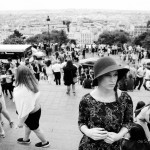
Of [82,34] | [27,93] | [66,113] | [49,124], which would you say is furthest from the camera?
[82,34]

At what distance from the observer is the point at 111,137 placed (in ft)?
6.86

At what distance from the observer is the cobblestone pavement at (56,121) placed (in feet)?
13.4

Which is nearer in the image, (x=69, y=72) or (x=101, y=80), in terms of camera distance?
(x=101, y=80)

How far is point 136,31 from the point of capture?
167 meters

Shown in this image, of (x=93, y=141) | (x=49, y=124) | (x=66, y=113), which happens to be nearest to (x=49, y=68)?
(x=66, y=113)

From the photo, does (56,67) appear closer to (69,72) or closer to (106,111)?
(69,72)

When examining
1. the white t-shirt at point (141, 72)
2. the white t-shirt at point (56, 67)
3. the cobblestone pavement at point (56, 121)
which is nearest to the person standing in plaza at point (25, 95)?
the cobblestone pavement at point (56, 121)

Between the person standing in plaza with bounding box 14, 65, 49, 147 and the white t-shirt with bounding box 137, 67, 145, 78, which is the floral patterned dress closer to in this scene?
the person standing in plaza with bounding box 14, 65, 49, 147

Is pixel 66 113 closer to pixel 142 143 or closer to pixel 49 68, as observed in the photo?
pixel 142 143

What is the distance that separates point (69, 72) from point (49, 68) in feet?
10.6

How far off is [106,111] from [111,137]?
21cm

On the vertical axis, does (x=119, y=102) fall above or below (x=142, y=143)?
above

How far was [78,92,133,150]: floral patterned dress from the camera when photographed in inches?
84.4

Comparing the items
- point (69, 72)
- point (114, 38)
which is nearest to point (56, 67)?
point (69, 72)
